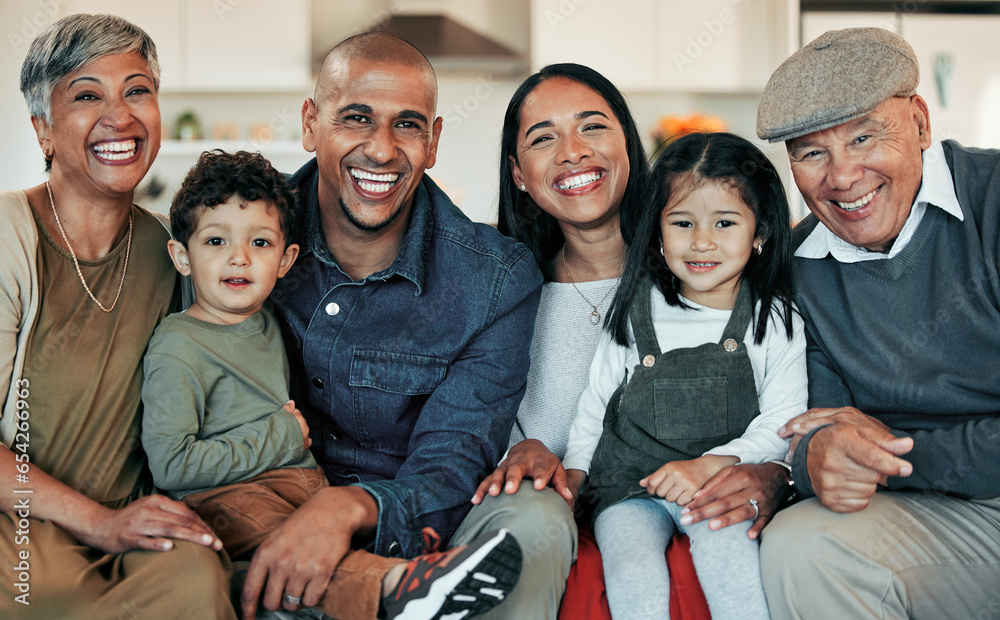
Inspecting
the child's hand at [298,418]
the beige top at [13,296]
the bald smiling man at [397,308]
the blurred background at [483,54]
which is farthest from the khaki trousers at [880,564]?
the blurred background at [483,54]

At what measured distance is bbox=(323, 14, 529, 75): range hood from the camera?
181 inches

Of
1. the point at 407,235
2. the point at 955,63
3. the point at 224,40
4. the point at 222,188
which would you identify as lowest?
the point at 407,235

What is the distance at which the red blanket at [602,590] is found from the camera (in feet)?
4.87

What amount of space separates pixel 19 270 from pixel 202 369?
0.38 meters

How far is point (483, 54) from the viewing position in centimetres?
463

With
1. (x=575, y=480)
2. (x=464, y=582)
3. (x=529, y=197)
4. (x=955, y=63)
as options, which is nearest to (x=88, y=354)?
(x=464, y=582)

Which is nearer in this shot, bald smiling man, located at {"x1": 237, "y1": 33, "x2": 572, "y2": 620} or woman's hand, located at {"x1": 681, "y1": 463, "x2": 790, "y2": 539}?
woman's hand, located at {"x1": 681, "y1": 463, "x2": 790, "y2": 539}

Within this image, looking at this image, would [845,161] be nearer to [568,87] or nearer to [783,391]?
[783,391]

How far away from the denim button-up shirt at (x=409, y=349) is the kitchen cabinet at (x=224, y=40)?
10.2 ft

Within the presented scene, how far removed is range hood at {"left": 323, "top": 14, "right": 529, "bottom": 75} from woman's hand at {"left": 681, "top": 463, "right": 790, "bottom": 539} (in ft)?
11.6

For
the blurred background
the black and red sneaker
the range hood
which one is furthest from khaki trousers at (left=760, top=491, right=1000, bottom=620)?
the range hood

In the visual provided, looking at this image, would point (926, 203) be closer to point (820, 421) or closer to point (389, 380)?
point (820, 421)

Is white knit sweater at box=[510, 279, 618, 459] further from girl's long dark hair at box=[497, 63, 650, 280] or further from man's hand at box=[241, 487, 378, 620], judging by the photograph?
man's hand at box=[241, 487, 378, 620]

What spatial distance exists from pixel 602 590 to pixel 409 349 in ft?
2.12
